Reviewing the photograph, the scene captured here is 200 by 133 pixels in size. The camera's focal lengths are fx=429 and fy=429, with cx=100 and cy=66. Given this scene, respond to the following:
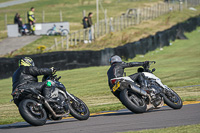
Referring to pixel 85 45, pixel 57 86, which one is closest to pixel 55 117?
pixel 57 86

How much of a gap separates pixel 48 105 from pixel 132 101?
1827 mm

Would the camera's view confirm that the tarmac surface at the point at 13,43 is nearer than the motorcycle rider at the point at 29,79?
No

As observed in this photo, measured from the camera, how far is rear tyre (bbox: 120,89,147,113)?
8.93m

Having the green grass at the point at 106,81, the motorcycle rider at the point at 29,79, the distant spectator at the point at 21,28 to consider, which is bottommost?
the green grass at the point at 106,81

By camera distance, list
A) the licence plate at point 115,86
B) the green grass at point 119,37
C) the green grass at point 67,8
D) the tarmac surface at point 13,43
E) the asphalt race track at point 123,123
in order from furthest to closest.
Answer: the green grass at point 67,8, the tarmac surface at point 13,43, the green grass at point 119,37, the licence plate at point 115,86, the asphalt race track at point 123,123

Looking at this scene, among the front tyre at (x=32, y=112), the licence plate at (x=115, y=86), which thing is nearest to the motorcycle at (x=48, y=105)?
the front tyre at (x=32, y=112)

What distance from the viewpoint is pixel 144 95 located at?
30.4ft

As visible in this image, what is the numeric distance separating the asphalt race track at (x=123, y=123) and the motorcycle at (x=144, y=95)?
0.17 metres

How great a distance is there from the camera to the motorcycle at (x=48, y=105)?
8.07m

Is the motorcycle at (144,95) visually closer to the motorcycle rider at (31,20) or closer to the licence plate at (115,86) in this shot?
the licence plate at (115,86)

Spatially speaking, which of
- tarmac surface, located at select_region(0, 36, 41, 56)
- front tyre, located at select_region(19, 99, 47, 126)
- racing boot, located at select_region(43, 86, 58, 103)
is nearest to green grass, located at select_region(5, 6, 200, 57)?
tarmac surface, located at select_region(0, 36, 41, 56)

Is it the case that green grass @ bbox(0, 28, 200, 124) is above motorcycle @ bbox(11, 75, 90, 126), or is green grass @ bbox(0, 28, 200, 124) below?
below

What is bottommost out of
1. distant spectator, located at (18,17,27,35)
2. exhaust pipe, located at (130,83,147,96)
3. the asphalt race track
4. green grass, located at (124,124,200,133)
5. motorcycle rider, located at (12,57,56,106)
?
the asphalt race track

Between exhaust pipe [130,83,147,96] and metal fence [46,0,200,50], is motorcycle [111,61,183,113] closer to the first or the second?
exhaust pipe [130,83,147,96]
